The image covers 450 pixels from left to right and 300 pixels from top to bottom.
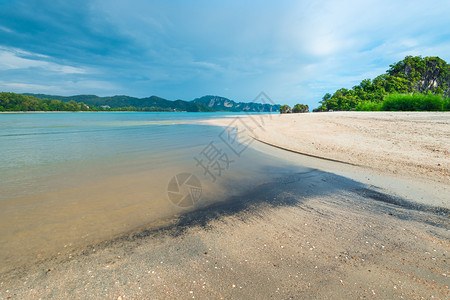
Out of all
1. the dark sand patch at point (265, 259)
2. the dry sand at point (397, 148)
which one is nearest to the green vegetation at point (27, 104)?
the dark sand patch at point (265, 259)

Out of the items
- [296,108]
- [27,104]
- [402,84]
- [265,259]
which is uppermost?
[402,84]

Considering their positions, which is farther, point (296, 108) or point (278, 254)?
point (296, 108)

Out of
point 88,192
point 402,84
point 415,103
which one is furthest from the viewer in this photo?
point 402,84

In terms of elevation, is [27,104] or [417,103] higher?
[417,103]

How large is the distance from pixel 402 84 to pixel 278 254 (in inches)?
2521

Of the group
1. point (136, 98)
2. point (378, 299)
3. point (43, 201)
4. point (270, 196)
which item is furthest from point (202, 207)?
point (136, 98)

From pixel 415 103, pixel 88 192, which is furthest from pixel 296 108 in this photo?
pixel 88 192

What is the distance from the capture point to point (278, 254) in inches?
98.7

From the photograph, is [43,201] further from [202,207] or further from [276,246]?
[276,246]

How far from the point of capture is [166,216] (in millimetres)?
3623

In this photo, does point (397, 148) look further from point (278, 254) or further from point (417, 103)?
point (417, 103)

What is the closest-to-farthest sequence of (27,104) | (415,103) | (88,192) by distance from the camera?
(88,192)
(415,103)
(27,104)

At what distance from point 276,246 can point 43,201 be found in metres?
5.21

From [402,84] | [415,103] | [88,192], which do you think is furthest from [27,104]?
[402,84]
